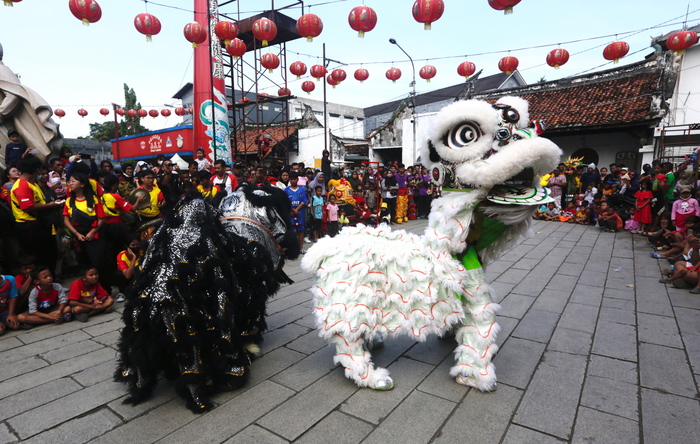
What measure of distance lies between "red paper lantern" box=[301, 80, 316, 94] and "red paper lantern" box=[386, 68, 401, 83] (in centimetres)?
363

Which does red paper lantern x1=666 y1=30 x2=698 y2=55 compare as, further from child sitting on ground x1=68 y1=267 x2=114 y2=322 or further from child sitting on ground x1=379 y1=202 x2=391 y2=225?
child sitting on ground x1=68 y1=267 x2=114 y2=322

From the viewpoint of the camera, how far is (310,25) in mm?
7969

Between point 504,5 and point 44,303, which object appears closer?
point 44,303

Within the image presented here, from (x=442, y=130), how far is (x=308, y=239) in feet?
20.2

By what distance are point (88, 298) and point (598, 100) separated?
17379mm

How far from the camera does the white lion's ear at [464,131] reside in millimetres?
2168

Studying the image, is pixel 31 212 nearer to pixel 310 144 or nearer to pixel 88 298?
pixel 88 298

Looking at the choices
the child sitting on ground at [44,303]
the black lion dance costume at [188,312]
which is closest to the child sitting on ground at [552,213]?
the black lion dance costume at [188,312]

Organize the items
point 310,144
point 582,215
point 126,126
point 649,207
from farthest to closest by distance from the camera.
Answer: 1. point 126,126
2. point 310,144
3. point 582,215
4. point 649,207

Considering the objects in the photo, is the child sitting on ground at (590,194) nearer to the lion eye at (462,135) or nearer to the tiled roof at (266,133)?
the lion eye at (462,135)

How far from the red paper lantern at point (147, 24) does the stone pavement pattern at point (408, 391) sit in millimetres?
7045

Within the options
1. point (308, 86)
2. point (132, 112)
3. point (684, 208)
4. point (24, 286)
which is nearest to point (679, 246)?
point (684, 208)

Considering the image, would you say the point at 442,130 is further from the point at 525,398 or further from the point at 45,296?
the point at 45,296

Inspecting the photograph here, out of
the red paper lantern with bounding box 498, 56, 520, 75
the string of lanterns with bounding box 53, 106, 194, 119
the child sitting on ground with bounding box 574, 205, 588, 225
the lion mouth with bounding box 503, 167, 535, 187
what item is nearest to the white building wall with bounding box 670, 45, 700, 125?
the child sitting on ground with bounding box 574, 205, 588, 225
